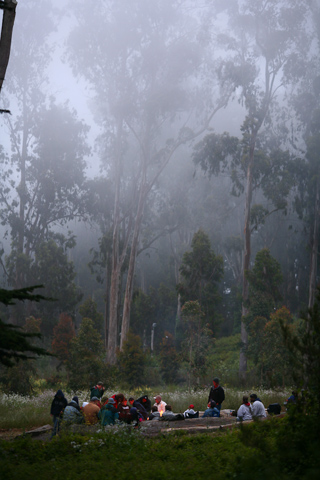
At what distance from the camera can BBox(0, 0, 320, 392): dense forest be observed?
2595 cm

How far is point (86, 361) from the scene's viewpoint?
15.2 meters

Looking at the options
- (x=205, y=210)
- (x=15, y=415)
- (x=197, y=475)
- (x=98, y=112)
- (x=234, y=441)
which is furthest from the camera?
(x=205, y=210)

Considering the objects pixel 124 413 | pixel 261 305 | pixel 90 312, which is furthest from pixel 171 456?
pixel 90 312

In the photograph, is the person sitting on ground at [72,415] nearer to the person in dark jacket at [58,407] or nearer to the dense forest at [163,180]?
the person in dark jacket at [58,407]

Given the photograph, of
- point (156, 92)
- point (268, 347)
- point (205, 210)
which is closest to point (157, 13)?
point (156, 92)

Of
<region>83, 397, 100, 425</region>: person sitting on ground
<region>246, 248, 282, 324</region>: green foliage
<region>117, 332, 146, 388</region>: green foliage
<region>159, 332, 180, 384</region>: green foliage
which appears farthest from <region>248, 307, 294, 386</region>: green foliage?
<region>83, 397, 100, 425</region>: person sitting on ground

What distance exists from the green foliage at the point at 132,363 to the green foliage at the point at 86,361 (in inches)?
236

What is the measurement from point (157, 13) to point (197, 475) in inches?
1348

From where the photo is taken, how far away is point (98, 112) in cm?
3638

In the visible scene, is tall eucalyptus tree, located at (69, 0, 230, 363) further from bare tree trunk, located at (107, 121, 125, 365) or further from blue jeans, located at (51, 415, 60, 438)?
blue jeans, located at (51, 415, 60, 438)

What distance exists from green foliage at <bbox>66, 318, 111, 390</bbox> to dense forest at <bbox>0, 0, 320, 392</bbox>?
20.9ft

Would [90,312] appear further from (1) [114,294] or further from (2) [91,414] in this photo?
(2) [91,414]

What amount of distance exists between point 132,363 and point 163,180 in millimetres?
20749

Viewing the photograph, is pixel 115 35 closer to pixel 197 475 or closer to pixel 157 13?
pixel 157 13
